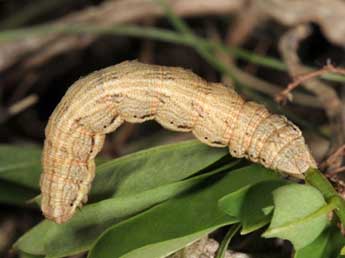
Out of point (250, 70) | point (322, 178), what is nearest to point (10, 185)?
point (322, 178)

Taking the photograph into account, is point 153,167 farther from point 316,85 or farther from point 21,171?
point 316,85

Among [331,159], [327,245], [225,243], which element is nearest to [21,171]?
[225,243]

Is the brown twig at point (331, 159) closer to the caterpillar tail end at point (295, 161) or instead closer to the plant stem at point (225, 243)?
the caterpillar tail end at point (295, 161)

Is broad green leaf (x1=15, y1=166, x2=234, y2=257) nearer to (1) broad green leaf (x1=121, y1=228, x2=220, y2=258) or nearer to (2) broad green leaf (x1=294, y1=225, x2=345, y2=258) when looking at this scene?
(1) broad green leaf (x1=121, y1=228, x2=220, y2=258)

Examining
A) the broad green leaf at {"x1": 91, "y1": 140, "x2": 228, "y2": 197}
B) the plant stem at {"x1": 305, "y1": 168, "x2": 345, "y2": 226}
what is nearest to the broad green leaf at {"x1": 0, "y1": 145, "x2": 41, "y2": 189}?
the broad green leaf at {"x1": 91, "y1": 140, "x2": 228, "y2": 197}

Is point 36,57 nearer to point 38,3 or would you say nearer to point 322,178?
point 38,3

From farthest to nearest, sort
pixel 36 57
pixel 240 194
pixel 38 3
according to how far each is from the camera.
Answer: pixel 38 3 < pixel 36 57 < pixel 240 194

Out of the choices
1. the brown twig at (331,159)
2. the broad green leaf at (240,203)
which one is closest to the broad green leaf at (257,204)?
the broad green leaf at (240,203)
